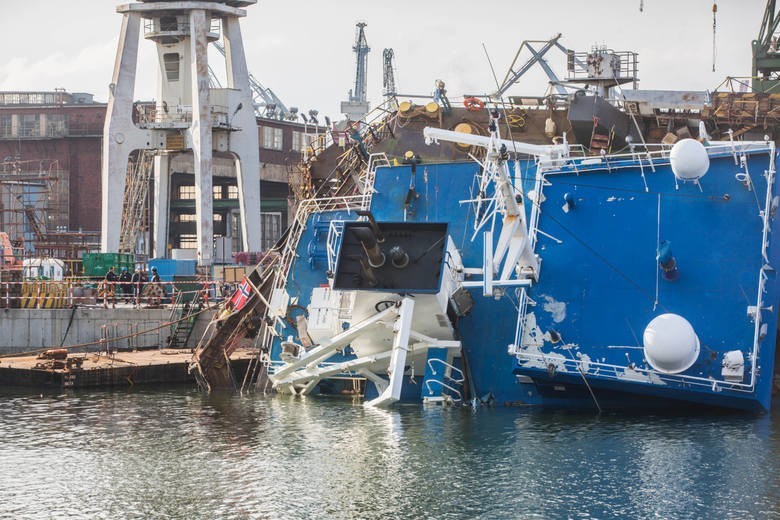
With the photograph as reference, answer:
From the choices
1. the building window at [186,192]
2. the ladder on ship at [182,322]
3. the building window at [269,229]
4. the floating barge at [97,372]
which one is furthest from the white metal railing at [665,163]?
the building window at [269,229]

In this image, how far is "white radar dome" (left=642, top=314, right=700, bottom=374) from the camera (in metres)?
29.0

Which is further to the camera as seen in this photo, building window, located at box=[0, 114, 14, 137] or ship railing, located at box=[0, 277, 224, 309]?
building window, located at box=[0, 114, 14, 137]

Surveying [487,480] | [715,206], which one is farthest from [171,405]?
[715,206]

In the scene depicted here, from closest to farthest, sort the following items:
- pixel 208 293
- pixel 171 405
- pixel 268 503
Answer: pixel 268 503, pixel 171 405, pixel 208 293

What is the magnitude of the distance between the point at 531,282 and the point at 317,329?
262 inches

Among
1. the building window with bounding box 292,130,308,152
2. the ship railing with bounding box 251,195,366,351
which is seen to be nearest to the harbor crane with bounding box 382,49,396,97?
the building window with bounding box 292,130,308,152

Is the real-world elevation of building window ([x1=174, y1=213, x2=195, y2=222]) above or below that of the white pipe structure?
above

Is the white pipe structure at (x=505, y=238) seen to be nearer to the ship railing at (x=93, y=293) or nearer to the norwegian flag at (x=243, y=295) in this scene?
the norwegian flag at (x=243, y=295)

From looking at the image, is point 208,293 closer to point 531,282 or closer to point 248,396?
point 248,396

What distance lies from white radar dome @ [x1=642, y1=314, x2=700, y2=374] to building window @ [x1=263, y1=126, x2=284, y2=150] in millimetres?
69978

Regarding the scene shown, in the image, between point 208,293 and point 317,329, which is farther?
point 208,293

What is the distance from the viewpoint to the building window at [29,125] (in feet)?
318

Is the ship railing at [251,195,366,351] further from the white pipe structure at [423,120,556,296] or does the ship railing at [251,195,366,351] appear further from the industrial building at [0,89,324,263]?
the industrial building at [0,89,324,263]

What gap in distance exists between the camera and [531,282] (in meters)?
31.9
